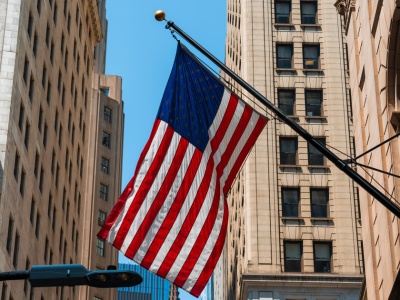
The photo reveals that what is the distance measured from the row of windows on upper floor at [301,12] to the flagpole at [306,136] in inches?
2173

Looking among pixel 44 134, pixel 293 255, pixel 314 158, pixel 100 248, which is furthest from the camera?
pixel 100 248

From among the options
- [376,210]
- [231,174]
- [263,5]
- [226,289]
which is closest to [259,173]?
[263,5]

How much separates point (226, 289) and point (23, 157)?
45.8 meters

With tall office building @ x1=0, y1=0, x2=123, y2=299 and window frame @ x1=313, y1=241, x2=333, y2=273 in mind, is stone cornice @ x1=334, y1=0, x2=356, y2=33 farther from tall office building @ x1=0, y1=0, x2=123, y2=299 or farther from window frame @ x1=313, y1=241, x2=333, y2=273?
Result: window frame @ x1=313, y1=241, x2=333, y2=273

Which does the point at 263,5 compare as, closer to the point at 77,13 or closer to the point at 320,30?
the point at 320,30

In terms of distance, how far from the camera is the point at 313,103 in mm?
74188

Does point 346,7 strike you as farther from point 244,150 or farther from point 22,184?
point 22,184

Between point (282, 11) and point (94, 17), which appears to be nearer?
point (282, 11)

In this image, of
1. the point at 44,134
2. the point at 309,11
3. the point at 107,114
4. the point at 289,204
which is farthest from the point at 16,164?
the point at 107,114

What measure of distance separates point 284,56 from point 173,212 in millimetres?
52996

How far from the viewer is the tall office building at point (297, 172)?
67812 mm

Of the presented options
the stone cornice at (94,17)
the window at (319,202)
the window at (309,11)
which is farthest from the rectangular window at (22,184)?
the stone cornice at (94,17)

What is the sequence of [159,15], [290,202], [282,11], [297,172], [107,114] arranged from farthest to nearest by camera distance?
[107,114], [282,11], [297,172], [290,202], [159,15]

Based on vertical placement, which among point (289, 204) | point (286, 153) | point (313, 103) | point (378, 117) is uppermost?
point (313, 103)
